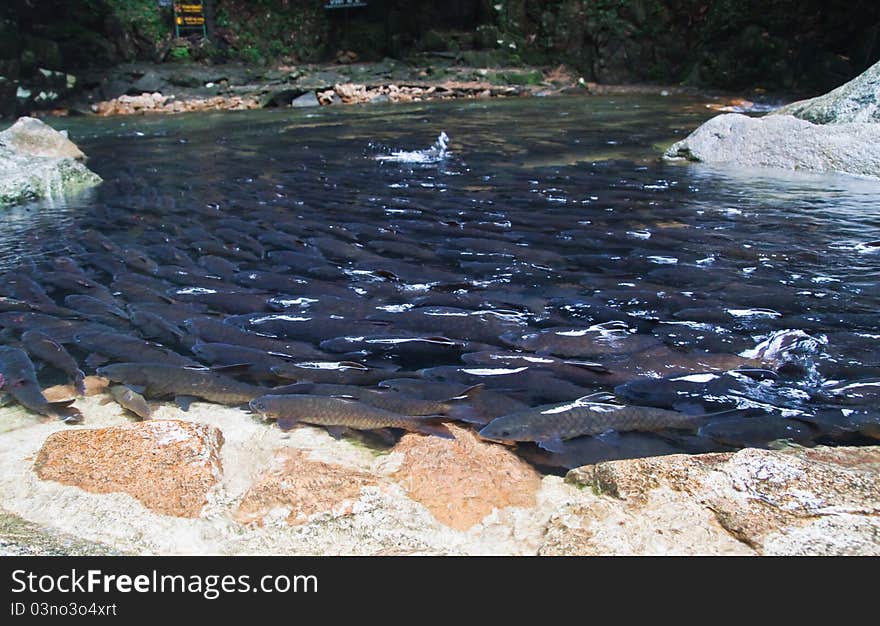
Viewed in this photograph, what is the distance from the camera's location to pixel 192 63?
92.0 feet

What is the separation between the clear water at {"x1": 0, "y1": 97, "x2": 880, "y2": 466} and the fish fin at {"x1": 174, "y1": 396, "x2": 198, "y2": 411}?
0.92m

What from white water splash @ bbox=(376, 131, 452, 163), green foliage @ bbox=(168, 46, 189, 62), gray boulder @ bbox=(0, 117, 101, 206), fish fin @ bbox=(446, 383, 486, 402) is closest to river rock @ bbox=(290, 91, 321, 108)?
green foliage @ bbox=(168, 46, 189, 62)

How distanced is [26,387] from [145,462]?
1.41 metres

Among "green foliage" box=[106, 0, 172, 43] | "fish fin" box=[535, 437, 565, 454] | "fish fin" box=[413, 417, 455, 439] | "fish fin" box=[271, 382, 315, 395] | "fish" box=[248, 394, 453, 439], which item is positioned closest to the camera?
"fish fin" box=[535, 437, 565, 454]

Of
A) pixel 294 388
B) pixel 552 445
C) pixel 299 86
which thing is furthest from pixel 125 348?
pixel 299 86

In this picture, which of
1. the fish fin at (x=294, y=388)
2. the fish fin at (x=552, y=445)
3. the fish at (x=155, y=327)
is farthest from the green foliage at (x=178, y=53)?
the fish fin at (x=552, y=445)

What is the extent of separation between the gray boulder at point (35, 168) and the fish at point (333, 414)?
802 centimetres

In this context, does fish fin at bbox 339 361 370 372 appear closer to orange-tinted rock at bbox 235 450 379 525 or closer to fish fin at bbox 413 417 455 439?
fish fin at bbox 413 417 455 439

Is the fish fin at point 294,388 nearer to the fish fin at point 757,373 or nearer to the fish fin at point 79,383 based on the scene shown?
the fish fin at point 79,383

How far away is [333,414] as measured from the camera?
3.63m

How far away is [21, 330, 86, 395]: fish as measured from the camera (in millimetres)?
4195

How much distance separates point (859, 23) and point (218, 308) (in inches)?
1031

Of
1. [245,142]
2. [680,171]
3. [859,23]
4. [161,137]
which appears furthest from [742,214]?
[859,23]
